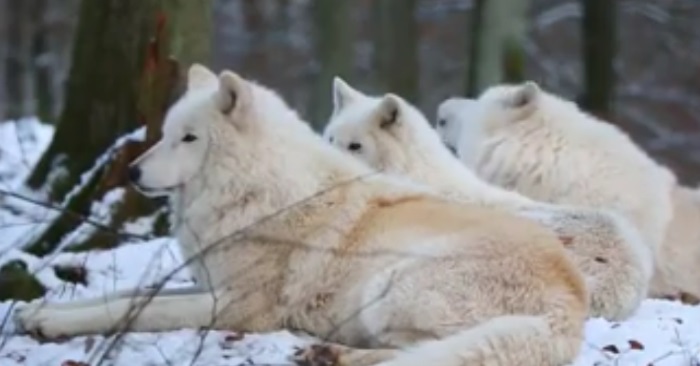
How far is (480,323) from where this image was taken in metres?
6.01

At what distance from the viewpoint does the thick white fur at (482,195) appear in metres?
7.10

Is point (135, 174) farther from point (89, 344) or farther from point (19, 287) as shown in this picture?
point (19, 287)

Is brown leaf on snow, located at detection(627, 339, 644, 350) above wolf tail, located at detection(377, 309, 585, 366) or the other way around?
the other way around

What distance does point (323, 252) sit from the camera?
6.51 meters

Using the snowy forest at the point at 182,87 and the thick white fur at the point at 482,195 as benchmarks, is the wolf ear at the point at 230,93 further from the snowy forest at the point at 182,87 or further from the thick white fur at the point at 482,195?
the thick white fur at the point at 482,195

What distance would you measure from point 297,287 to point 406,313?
553 mm

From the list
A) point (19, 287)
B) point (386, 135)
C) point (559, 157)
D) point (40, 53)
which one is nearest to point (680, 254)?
point (559, 157)

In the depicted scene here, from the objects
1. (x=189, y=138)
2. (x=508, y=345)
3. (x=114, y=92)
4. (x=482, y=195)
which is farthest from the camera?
(x=114, y=92)

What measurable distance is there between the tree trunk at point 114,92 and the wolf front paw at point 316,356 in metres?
3.00

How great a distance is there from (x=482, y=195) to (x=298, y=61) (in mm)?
26704

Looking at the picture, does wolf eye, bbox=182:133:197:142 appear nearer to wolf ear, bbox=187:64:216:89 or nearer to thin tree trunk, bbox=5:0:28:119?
wolf ear, bbox=187:64:216:89

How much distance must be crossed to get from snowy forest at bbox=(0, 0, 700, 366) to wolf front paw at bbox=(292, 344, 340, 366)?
8 centimetres

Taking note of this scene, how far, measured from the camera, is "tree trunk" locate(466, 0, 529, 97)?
15430 millimetres

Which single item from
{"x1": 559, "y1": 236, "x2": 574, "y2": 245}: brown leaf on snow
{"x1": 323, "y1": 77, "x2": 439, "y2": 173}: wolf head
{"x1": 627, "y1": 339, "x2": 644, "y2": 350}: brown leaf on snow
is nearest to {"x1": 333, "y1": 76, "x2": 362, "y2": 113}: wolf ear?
{"x1": 323, "y1": 77, "x2": 439, "y2": 173}: wolf head
